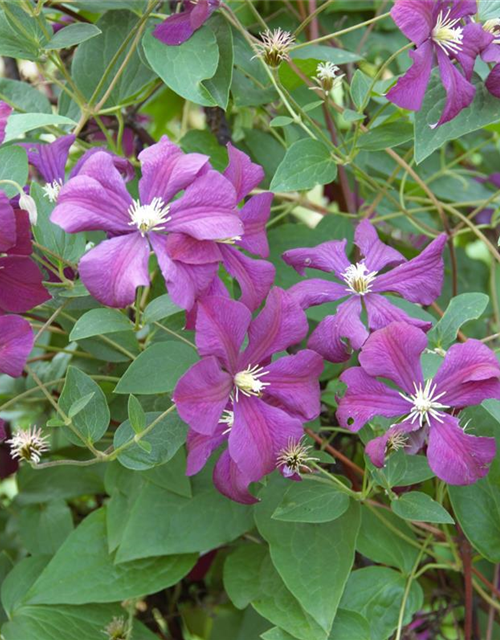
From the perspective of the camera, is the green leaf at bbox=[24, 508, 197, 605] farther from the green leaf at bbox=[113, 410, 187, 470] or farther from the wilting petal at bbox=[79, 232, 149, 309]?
the wilting petal at bbox=[79, 232, 149, 309]

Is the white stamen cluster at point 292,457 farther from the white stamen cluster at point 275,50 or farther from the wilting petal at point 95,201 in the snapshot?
the white stamen cluster at point 275,50

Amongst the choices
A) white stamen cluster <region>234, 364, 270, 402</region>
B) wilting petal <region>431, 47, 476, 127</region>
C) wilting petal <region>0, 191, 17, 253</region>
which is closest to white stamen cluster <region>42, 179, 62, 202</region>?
wilting petal <region>0, 191, 17, 253</region>

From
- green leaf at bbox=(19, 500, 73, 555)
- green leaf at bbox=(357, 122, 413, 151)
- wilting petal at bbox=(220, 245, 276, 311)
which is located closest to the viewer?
wilting petal at bbox=(220, 245, 276, 311)

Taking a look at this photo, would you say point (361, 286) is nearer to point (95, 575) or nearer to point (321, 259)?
point (321, 259)

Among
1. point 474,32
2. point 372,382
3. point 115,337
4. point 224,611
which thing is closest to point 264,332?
point 372,382

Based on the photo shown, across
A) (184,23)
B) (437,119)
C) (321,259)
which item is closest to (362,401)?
(321,259)

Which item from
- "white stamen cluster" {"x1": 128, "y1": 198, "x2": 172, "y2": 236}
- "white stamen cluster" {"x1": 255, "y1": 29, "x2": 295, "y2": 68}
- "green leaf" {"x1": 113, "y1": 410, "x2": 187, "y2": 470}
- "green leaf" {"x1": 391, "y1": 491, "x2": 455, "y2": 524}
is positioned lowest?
"green leaf" {"x1": 391, "y1": 491, "x2": 455, "y2": 524}
